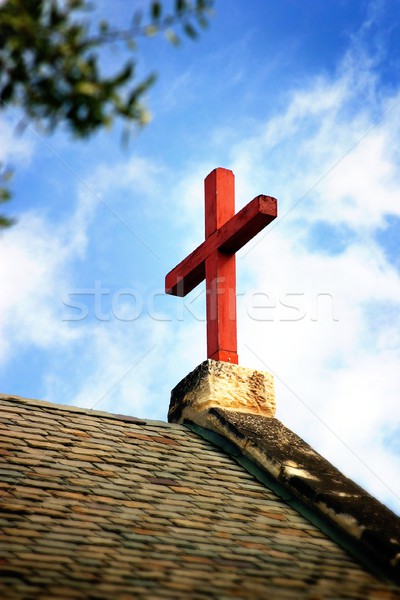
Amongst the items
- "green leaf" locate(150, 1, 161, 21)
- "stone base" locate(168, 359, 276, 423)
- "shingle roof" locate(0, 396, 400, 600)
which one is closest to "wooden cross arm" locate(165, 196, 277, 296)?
"stone base" locate(168, 359, 276, 423)

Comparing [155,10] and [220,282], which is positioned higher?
[220,282]

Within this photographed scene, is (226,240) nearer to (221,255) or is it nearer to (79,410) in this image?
(221,255)

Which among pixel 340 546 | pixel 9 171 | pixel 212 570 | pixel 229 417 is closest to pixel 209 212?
pixel 229 417

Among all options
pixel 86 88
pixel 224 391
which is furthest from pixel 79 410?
pixel 86 88

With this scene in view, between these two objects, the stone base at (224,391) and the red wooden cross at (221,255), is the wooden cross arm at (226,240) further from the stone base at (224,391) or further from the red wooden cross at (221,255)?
the stone base at (224,391)

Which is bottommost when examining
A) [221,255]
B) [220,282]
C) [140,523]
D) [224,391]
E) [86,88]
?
[140,523]

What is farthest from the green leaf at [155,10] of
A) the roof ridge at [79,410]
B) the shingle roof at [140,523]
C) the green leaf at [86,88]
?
the roof ridge at [79,410]

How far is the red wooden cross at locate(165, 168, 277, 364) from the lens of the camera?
256 inches

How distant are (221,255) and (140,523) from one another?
2.98 metres

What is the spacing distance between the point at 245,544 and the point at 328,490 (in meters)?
1.04

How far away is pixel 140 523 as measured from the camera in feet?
14.0

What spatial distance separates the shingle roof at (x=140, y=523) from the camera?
3484mm

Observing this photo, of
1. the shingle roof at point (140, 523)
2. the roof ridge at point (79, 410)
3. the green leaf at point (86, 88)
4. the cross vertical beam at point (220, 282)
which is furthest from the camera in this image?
the cross vertical beam at point (220, 282)

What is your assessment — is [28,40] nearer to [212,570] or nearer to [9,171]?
[9,171]
